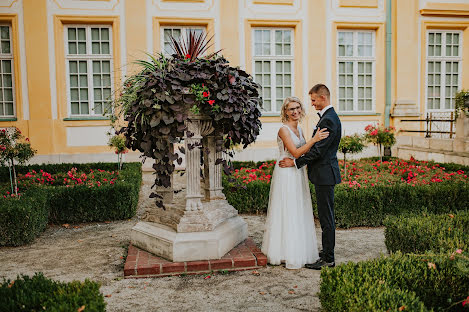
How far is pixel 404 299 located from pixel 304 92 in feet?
34.6

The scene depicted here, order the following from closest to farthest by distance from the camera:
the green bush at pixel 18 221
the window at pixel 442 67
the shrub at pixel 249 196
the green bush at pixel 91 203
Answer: the green bush at pixel 18 221, the green bush at pixel 91 203, the shrub at pixel 249 196, the window at pixel 442 67

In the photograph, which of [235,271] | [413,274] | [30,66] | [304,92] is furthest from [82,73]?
[413,274]

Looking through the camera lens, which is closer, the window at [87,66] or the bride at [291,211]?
the bride at [291,211]

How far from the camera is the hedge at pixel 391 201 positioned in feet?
19.6

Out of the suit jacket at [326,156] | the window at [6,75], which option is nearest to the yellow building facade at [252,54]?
the window at [6,75]

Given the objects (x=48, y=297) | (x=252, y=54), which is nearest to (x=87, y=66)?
(x=252, y=54)

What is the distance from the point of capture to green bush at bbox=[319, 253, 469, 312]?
2.59 metres

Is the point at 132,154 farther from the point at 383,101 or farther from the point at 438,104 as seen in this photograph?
A: the point at 438,104

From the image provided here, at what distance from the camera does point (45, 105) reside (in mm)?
11281

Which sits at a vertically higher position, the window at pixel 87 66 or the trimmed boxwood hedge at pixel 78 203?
the window at pixel 87 66

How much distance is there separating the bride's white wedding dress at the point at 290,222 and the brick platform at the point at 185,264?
0.20m

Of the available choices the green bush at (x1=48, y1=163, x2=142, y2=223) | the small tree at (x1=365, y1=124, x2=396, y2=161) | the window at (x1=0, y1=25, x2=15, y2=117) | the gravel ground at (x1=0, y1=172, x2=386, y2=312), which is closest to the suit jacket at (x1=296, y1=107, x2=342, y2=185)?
the gravel ground at (x1=0, y1=172, x2=386, y2=312)

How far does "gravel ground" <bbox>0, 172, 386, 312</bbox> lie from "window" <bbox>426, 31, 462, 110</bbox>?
945 centimetres

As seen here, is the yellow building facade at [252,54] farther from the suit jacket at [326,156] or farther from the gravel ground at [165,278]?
the suit jacket at [326,156]
